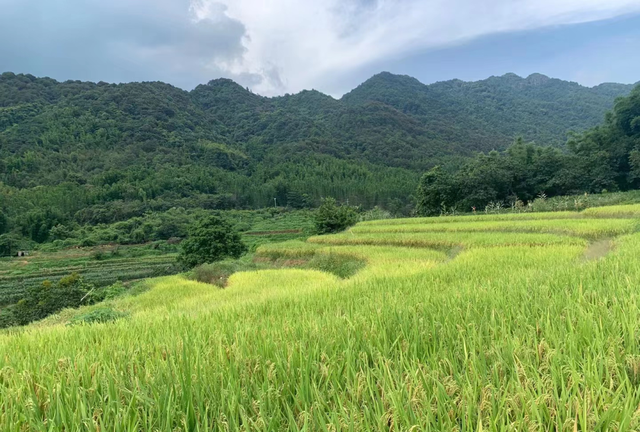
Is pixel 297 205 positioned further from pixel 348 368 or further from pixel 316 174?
pixel 348 368

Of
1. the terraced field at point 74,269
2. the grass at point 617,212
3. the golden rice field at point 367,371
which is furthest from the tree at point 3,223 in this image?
the grass at point 617,212

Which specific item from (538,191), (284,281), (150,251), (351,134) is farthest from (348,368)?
(351,134)

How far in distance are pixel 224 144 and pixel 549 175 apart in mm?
96227

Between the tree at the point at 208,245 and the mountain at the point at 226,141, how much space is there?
35.3 metres

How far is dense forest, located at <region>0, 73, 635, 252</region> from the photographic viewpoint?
66.1 metres

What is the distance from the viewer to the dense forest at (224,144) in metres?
66.1

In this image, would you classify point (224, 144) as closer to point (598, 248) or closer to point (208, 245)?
point (208, 245)

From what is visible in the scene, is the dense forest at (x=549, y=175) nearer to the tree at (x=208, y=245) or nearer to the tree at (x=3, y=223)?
the tree at (x=208, y=245)

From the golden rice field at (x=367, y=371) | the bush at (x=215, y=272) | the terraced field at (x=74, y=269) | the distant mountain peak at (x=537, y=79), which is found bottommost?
the terraced field at (x=74, y=269)

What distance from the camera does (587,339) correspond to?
1.93m

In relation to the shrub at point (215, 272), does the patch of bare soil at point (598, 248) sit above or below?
above

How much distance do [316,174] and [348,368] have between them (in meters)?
83.2

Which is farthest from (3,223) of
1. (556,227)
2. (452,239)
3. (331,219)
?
(556,227)

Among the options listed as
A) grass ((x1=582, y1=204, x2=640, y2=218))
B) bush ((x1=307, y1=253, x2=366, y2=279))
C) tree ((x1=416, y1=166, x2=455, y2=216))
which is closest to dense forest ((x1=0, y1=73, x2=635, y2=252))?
tree ((x1=416, y1=166, x2=455, y2=216))
